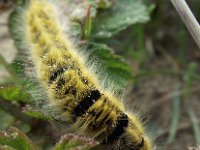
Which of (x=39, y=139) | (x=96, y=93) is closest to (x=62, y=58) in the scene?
(x=96, y=93)

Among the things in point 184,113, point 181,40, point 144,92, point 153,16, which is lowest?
point 184,113

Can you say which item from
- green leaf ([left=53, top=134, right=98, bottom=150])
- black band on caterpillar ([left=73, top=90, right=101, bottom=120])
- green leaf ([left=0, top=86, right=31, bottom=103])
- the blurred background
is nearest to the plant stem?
the blurred background

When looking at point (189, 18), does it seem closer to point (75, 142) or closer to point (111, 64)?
point (111, 64)

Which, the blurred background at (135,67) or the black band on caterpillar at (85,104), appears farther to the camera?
the blurred background at (135,67)

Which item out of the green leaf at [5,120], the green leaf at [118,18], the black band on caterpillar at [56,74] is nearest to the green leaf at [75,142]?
the black band on caterpillar at [56,74]

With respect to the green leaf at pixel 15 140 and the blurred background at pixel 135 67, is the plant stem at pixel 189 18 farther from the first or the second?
the green leaf at pixel 15 140

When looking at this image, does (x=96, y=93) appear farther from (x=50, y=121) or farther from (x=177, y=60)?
(x=177, y=60)

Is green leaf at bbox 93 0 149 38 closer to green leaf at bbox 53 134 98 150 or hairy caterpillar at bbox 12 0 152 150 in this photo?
hairy caterpillar at bbox 12 0 152 150
